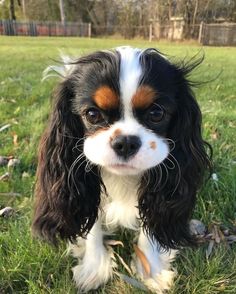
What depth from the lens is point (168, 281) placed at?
1.92m

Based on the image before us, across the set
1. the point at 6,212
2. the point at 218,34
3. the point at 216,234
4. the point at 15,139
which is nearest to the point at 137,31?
the point at 218,34

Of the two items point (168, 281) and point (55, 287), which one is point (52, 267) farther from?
point (168, 281)

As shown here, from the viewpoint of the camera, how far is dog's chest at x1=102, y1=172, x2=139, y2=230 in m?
1.96

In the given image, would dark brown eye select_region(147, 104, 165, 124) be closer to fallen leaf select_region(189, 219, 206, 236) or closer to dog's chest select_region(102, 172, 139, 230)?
dog's chest select_region(102, 172, 139, 230)

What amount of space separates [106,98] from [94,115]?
0.35ft

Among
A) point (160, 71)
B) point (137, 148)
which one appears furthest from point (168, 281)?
point (160, 71)

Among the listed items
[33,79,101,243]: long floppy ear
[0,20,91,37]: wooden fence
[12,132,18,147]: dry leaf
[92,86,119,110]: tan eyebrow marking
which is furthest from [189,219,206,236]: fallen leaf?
[0,20,91,37]: wooden fence

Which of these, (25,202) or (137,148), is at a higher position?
(137,148)

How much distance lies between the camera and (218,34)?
24.7m

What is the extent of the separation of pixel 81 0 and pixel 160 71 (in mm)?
37524

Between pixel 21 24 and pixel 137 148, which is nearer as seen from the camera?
pixel 137 148

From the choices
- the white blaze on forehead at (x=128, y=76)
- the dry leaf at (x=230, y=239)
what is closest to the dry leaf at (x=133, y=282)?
the dry leaf at (x=230, y=239)

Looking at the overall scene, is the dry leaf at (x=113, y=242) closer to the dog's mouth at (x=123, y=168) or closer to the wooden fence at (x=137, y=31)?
the dog's mouth at (x=123, y=168)

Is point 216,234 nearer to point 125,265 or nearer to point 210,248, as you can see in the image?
point 210,248
